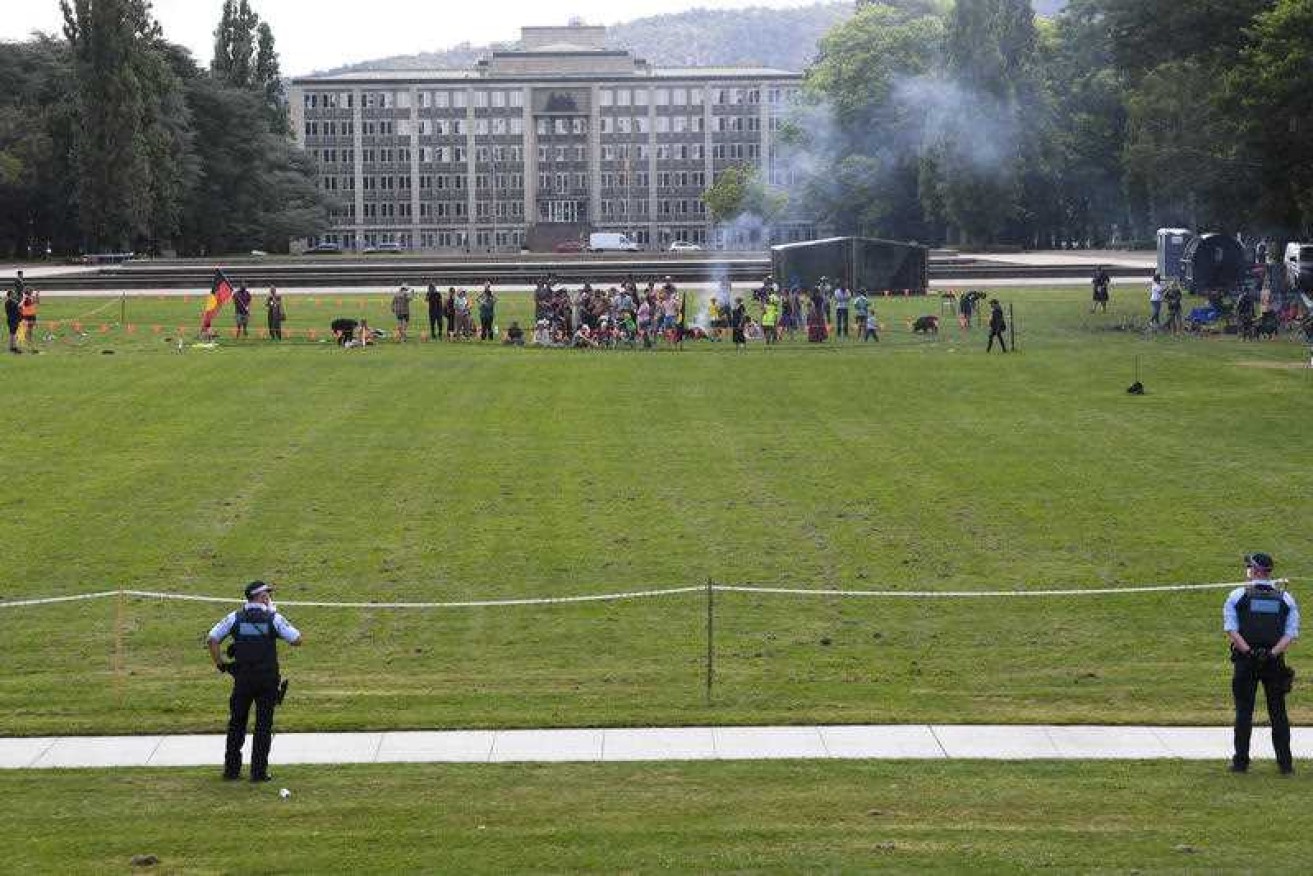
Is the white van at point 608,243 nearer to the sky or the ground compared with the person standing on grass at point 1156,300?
nearer to the ground

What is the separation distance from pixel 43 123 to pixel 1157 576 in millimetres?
101223

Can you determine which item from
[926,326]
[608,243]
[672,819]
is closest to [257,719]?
[672,819]

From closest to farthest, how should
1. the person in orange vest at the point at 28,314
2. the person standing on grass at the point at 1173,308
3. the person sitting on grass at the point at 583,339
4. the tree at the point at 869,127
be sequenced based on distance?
the person in orange vest at the point at 28,314
the person sitting on grass at the point at 583,339
the person standing on grass at the point at 1173,308
the tree at the point at 869,127

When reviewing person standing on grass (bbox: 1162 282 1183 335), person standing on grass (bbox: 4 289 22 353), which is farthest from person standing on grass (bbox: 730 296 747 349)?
person standing on grass (bbox: 4 289 22 353)

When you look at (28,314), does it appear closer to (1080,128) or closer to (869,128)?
(1080,128)

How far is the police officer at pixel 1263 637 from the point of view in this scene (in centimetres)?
1622

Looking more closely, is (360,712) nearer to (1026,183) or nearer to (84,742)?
(84,742)

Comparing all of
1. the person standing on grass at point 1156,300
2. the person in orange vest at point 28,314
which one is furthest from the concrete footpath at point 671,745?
the person standing on grass at point 1156,300

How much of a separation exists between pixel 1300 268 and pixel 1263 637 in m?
54.2

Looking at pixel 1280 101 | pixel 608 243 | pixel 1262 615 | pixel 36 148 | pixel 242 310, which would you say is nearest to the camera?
pixel 1262 615

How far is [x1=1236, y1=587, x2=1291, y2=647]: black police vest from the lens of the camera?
1620 cm

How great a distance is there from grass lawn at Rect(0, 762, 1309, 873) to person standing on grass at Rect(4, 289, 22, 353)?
125ft

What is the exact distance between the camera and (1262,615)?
1622 centimetres

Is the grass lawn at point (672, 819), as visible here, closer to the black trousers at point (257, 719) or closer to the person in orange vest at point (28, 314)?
the black trousers at point (257, 719)
